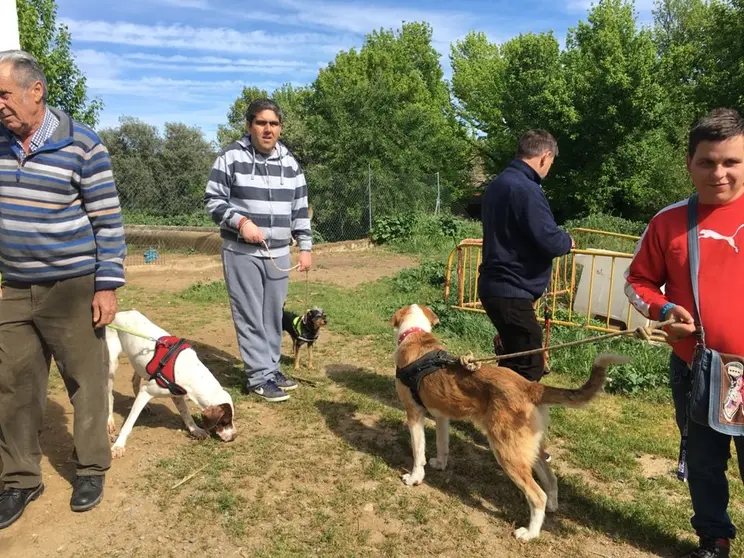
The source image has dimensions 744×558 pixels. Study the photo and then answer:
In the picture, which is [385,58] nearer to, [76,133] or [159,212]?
[159,212]

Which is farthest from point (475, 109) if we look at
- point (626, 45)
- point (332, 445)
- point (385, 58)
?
point (332, 445)

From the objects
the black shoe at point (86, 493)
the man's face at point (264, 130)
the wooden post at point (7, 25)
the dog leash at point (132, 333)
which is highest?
the wooden post at point (7, 25)

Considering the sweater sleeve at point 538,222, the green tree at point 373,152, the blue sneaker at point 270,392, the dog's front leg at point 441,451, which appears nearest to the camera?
the sweater sleeve at point 538,222

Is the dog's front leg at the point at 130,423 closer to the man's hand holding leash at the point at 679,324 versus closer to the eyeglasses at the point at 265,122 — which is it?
the eyeglasses at the point at 265,122

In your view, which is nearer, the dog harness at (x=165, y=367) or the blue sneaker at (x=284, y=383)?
the dog harness at (x=165, y=367)

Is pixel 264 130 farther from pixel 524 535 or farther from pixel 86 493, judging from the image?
pixel 524 535

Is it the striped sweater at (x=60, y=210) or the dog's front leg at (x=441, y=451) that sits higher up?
the striped sweater at (x=60, y=210)

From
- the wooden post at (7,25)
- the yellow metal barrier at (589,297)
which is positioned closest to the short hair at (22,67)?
the wooden post at (7,25)

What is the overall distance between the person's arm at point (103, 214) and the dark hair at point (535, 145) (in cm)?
250

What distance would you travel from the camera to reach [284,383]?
5.05 m

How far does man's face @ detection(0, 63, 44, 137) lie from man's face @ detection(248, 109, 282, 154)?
1.76 m

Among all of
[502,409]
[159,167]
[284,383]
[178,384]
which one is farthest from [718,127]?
[159,167]

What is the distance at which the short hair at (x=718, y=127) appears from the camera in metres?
2.11

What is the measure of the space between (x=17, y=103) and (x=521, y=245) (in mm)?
2884
